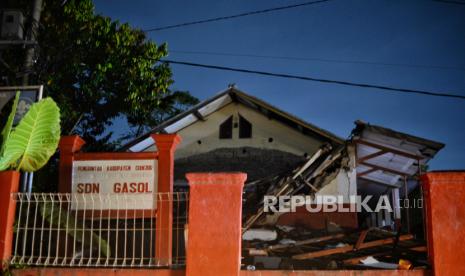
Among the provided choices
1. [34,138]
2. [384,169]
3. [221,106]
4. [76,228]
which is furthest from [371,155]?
[34,138]

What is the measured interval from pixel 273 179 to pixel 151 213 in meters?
5.69

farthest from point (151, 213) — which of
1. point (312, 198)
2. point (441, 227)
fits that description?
point (312, 198)

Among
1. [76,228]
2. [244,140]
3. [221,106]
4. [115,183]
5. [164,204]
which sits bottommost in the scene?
[76,228]

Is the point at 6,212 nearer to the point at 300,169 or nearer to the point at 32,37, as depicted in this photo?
the point at 32,37

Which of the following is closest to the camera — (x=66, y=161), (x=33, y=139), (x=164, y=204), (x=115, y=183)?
(x=33, y=139)

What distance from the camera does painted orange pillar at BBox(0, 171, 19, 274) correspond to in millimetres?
5934

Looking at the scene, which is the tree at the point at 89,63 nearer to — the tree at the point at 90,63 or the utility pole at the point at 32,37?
the tree at the point at 90,63

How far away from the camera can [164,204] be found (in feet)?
23.3

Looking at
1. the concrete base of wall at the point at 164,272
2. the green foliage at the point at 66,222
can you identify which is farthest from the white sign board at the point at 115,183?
the concrete base of wall at the point at 164,272

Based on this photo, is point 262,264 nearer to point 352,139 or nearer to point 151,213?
point 151,213

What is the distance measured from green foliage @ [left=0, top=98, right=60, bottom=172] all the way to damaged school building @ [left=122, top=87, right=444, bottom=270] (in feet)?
15.7

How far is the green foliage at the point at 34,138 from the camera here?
6.82 metres

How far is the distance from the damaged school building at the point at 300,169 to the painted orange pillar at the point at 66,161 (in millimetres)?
4113

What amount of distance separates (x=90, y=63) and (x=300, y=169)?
7.64 m
